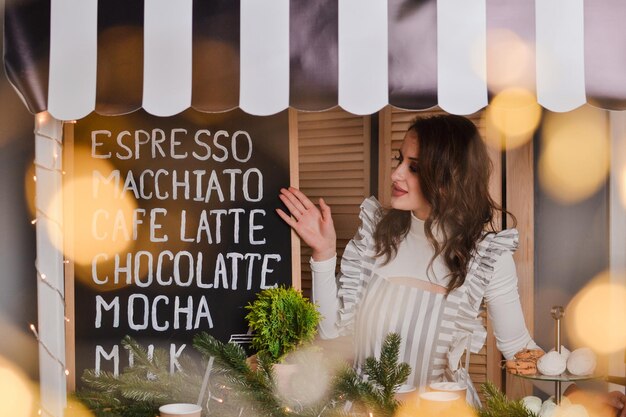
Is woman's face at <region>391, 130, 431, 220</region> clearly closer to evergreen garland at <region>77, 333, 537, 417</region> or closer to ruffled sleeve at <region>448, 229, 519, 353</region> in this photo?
ruffled sleeve at <region>448, 229, 519, 353</region>

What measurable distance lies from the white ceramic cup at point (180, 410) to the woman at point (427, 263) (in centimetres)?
156

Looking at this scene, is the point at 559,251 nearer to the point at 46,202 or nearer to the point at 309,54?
the point at 309,54

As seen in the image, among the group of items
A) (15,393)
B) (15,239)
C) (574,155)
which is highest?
(574,155)

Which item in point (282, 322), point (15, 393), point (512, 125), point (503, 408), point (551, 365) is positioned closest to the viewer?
point (503, 408)

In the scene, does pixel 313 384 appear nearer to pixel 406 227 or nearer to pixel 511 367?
pixel 511 367

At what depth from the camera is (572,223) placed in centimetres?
384

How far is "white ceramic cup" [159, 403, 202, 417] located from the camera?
4.09 feet

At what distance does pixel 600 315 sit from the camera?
3629 mm

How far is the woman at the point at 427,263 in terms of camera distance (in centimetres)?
285

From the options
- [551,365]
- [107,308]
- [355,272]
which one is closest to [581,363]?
[551,365]

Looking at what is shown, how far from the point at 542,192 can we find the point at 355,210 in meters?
1.24

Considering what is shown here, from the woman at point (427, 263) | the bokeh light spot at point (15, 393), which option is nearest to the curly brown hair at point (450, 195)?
the woman at point (427, 263)

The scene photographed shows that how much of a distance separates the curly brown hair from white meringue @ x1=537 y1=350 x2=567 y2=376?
1.48 feet

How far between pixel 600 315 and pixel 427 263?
1296 mm
